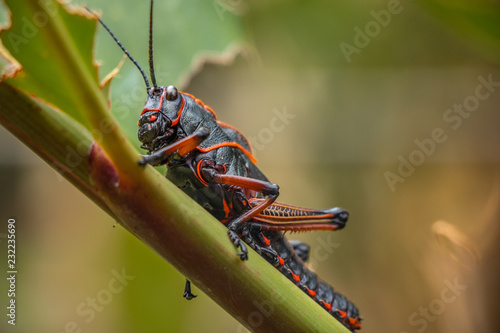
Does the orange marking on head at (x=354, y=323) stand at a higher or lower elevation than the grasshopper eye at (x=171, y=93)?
lower

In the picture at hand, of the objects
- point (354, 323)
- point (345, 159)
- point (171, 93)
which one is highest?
point (345, 159)

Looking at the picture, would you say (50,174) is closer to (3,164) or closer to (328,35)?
(3,164)

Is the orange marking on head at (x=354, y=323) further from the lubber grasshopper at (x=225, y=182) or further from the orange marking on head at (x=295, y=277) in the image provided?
the orange marking on head at (x=295, y=277)

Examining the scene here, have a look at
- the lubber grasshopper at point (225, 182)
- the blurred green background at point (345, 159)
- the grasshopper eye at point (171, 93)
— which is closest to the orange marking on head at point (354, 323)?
the lubber grasshopper at point (225, 182)

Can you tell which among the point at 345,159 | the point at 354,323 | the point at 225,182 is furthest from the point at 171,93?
the point at 345,159

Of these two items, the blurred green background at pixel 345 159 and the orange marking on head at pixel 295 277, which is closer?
the orange marking on head at pixel 295 277

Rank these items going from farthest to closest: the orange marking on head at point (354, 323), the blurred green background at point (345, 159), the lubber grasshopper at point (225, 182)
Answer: the blurred green background at point (345, 159) < the orange marking on head at point (354, 323) < the lubber grasshopper at point (225, 182)

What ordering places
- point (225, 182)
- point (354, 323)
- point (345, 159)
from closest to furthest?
point (225, 182), point (354, 323), point (345, 159)

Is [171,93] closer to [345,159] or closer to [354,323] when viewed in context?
[354,323]
